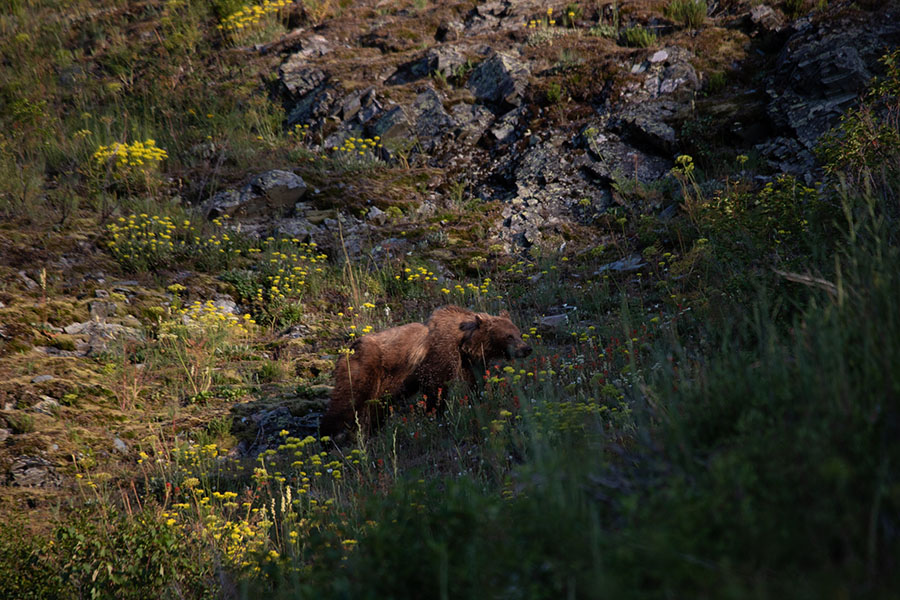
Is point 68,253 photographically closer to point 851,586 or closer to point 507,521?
point 507,521

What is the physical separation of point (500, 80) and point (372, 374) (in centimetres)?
943

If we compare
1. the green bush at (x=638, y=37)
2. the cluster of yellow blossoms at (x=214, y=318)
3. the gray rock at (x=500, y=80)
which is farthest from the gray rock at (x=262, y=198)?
the green bush at (x=638, y=37)

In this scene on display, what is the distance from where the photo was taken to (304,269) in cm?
880

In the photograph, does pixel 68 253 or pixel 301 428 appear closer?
pixel 301 428

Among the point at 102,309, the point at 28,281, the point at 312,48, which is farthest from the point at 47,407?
the point at 312,48

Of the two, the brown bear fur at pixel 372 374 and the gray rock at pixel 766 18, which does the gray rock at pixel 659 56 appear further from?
the brown bear fur at pixel 372 374

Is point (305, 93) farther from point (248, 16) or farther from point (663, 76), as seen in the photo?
point (663, 76)

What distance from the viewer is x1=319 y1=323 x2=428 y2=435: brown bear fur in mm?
5762

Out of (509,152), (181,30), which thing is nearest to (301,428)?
(509,152)

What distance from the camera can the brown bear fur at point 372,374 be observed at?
18.9 feet

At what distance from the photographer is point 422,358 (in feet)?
21.4

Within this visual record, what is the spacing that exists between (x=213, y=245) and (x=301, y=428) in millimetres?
4342

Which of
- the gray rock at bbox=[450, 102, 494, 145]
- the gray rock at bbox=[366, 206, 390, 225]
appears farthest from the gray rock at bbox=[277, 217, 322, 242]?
the gray rock at bbox=[450, 102, 494, 145]

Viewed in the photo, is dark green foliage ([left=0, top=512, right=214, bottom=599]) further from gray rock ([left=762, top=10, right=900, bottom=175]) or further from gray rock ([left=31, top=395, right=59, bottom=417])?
gray rock ([left=762, top=10, right=900, bottom=175])
